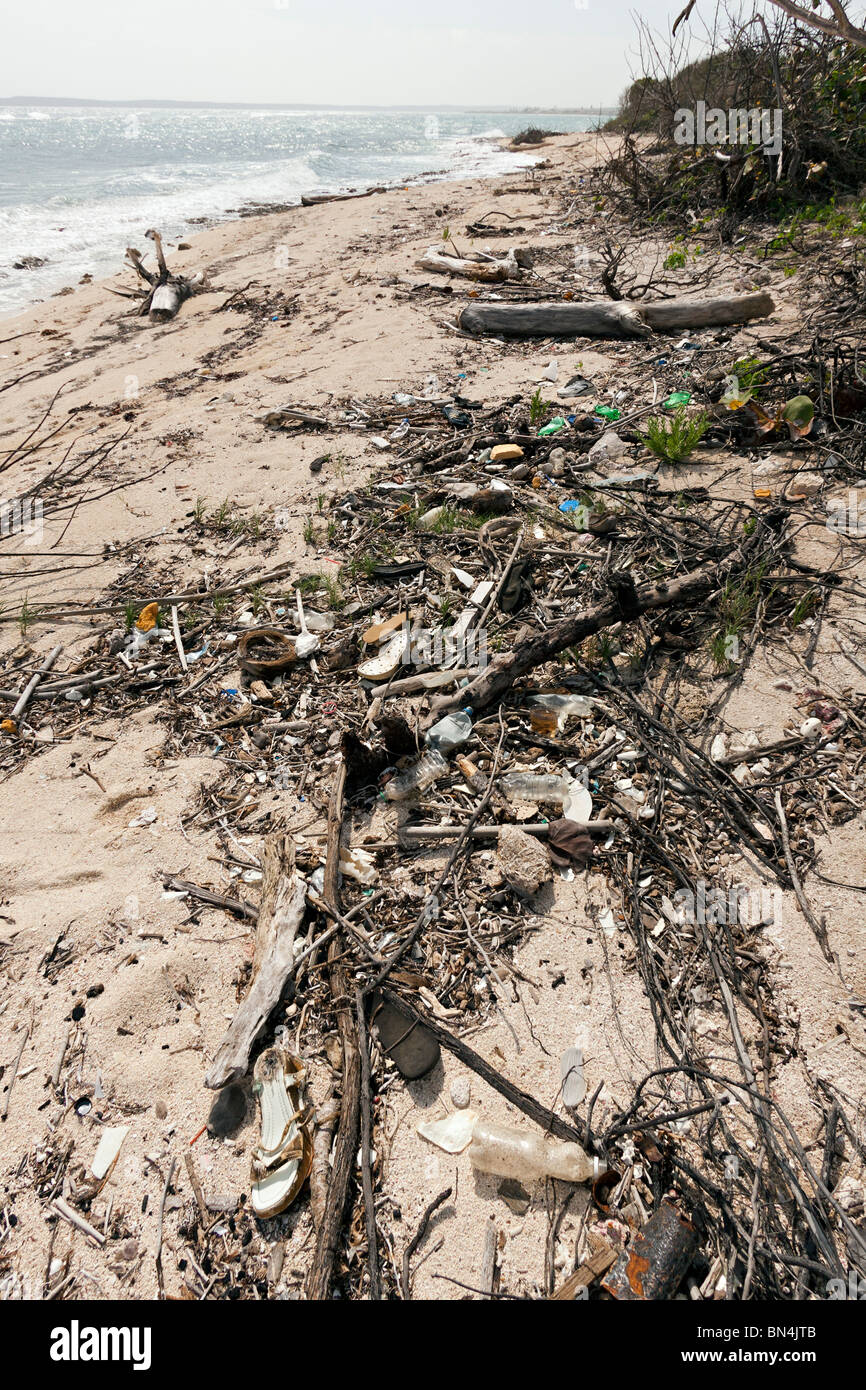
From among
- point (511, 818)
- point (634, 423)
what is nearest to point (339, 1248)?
point (511, 818)


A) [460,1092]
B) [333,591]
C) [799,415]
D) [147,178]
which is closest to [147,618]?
[333,591]

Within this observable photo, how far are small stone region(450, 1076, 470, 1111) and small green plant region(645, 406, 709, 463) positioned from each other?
367cm

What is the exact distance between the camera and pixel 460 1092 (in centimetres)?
181

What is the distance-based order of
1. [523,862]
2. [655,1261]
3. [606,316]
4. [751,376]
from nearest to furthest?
1. [655,1261]
2. [523,862]
3. [751,376]
4. [606,316]

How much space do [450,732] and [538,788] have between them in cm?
40

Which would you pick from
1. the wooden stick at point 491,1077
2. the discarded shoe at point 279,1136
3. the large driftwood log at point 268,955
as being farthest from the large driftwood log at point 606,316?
the discarded shoe at point 279,1136

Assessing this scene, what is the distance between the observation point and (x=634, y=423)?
15.5 feet

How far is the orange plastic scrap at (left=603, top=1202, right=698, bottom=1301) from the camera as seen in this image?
1438 mm

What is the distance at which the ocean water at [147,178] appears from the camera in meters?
13.9

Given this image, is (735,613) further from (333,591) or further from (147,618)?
(147,618)

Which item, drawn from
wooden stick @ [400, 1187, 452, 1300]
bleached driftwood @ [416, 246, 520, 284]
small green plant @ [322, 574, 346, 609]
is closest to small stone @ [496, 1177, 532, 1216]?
wooden stick @ [400, 1187, 452, 1300]

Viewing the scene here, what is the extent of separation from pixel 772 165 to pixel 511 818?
30.7 feet

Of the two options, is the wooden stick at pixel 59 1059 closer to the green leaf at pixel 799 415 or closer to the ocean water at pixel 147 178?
the green leaf at pixel 799 415

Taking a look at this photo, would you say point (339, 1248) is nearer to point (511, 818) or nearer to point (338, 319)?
point (511, 818)
